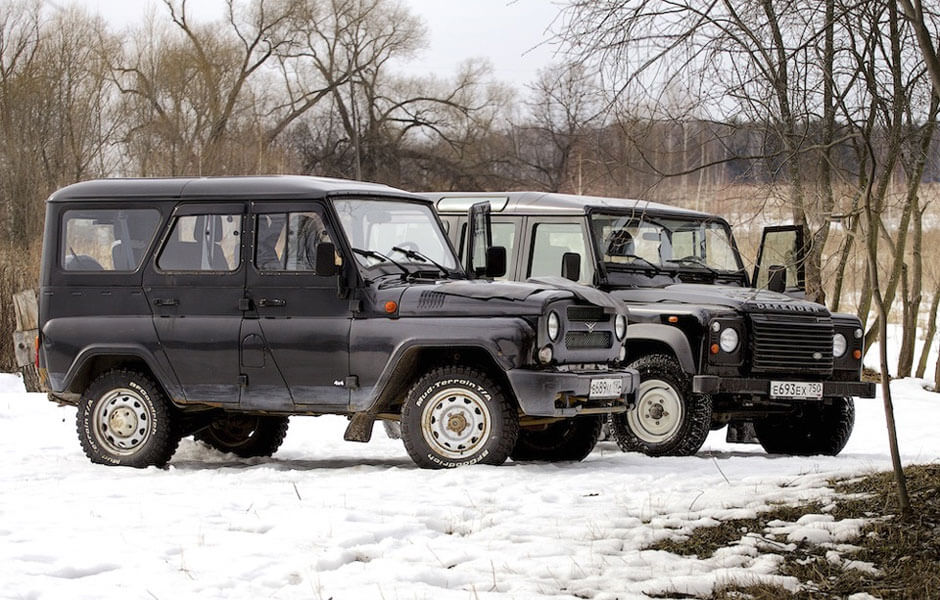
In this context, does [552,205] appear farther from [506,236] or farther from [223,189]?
[223,189]

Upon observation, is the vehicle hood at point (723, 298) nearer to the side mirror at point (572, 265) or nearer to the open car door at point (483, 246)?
the side mirror at point (572, 265)

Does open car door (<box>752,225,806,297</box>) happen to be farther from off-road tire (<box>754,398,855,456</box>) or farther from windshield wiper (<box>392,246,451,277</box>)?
windshield wiper (<box>392,246,451,277</box>)

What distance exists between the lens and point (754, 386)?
36.8 feet

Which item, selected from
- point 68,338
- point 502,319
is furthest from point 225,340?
point 502,319

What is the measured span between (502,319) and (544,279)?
1094mm

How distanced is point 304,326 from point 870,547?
4.81 meters

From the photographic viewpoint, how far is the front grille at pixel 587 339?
32.4ft

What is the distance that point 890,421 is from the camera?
22.9 feet

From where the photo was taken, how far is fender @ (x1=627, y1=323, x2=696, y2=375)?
11312 millimetres

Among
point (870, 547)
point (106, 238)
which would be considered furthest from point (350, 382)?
point (870, 547)

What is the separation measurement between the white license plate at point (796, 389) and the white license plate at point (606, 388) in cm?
189

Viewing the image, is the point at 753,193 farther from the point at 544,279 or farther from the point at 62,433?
the point at 62,433

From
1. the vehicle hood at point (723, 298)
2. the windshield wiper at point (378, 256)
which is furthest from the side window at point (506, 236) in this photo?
the windshield wiper at point (378, 256)

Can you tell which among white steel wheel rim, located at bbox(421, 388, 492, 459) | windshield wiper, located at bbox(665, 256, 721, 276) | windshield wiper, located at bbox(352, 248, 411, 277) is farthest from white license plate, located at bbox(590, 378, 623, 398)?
windshield wiper, located at bbox(665, 256, 721, 276)
